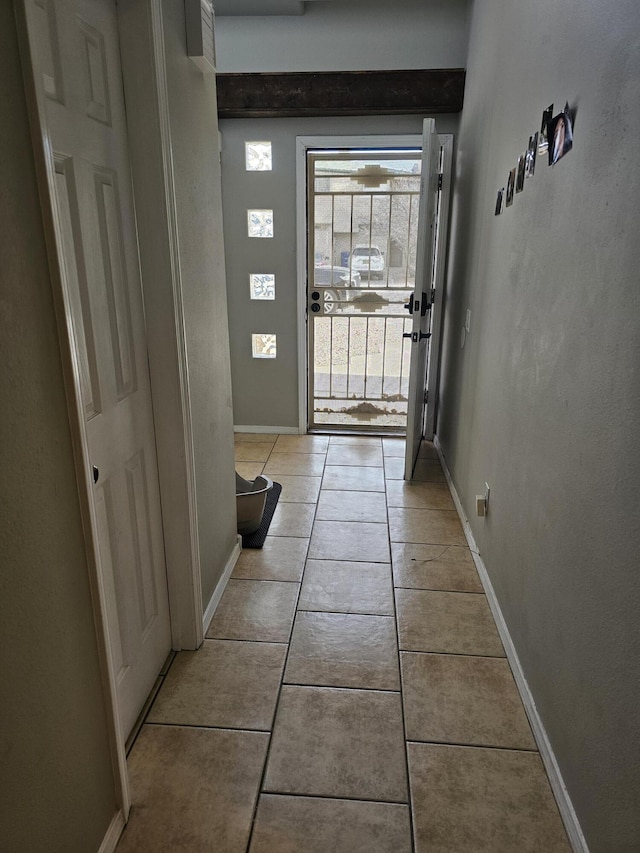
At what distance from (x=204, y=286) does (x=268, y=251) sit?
2.13 meters

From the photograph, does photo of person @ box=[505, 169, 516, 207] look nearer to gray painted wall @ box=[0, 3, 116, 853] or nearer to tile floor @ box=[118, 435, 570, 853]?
tile floor @ box=[118, 435, 570, 853]

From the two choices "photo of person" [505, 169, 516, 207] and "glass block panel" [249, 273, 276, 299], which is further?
"glass block panel" [249, 273, 276, 299]

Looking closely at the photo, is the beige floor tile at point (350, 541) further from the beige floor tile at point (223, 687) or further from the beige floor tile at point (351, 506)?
the beige floor tile at point (223, 687)

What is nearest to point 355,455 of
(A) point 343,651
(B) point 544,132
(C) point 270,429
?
(C) point 270,429

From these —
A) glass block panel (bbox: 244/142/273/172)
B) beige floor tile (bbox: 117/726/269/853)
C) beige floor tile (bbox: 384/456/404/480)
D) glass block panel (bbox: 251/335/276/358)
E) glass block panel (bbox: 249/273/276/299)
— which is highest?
glass block panel (bbox: 244/142/273/172)

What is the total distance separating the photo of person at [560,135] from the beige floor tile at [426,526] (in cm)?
176

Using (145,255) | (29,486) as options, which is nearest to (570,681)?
(29,486)

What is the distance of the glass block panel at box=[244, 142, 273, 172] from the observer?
375 centimetres

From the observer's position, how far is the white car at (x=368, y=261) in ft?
13.1

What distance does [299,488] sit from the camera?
3.35 meters

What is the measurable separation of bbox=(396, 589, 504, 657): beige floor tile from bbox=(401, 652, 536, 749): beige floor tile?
52 mm

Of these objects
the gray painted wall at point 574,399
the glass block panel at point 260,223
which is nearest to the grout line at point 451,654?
the gray painted wall at point 574,399

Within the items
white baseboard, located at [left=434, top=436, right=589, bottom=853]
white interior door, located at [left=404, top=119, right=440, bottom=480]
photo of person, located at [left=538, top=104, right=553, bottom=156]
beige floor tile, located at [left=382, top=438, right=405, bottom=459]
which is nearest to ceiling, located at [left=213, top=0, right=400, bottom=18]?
white interior door, located at [left=404, top=119, right=440, bottom=480]

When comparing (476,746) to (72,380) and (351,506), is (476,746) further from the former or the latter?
(351,506)
